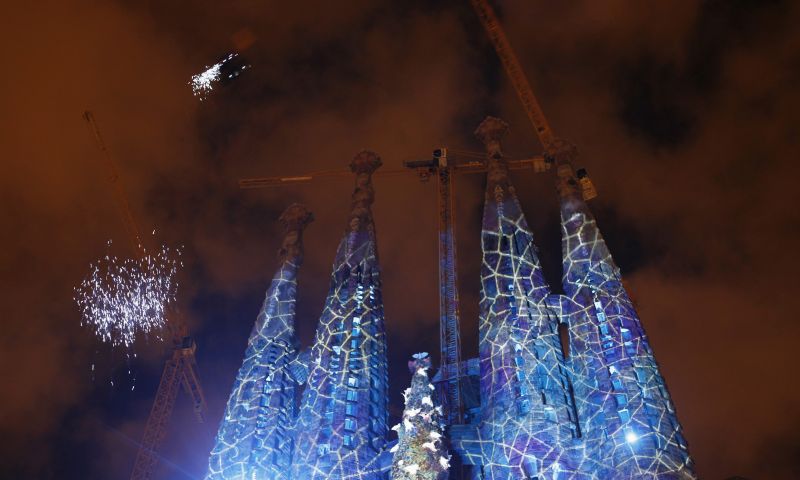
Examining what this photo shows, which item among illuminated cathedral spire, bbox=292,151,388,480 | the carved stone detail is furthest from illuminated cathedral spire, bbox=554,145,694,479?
the carved stone detail

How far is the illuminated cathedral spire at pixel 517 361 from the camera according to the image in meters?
30.3

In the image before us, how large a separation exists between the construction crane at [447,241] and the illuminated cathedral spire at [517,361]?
274 inches

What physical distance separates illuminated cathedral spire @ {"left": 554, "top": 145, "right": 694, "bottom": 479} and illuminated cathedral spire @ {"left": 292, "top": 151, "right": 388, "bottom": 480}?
444 inches

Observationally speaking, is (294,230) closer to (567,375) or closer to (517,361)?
(517,361)

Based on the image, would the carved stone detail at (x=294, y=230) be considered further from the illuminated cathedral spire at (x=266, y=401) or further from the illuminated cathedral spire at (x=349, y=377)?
the illuminated cathedral spire at (x=349, y=377)

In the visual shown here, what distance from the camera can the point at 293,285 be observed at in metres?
44.3

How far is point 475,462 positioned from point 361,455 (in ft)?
19.5

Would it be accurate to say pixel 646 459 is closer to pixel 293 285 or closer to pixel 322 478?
pixel 322 478

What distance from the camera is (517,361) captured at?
33.5m

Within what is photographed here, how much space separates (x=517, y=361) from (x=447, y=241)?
769 inches

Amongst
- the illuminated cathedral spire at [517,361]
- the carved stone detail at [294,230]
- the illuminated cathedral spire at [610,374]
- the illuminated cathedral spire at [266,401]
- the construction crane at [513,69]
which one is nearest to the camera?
the illuminated cathedral spire at [610,374]

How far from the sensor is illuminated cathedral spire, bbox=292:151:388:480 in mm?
33594

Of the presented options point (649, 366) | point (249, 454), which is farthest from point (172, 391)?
point (649, 366)

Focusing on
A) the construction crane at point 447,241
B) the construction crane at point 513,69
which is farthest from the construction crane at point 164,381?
the construction crane at point 513,69
